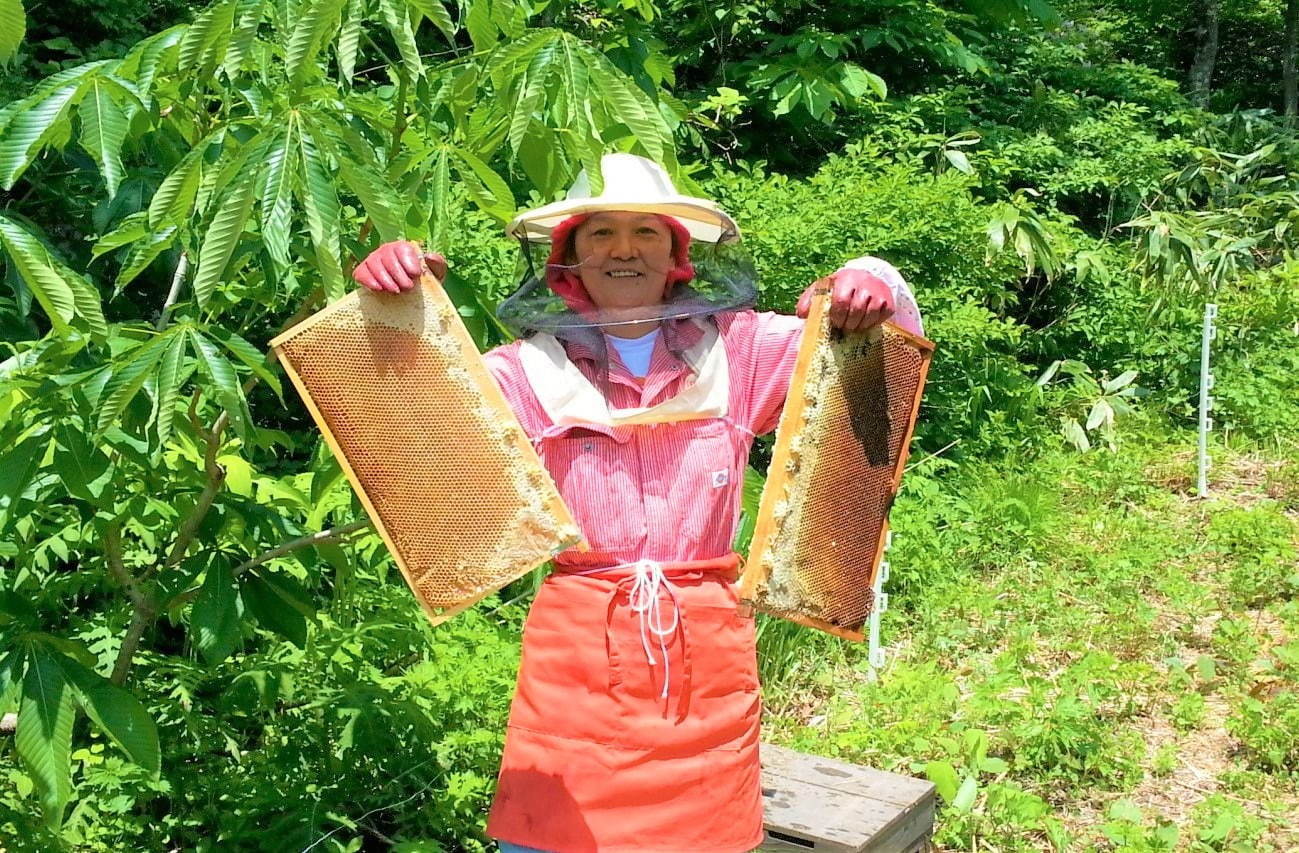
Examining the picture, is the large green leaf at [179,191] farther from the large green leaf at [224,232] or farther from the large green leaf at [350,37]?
the large green leaf at [350,37]

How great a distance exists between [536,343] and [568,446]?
0.17m

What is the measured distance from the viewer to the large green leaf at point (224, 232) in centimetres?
183

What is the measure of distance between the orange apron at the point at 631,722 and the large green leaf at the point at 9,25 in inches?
39.5

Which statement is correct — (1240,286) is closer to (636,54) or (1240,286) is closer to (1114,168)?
(1114,168)

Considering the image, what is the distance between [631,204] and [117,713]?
121cm

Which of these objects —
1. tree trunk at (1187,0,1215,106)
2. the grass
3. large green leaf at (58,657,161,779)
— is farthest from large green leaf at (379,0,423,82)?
tree trunk at (1187,0,1215,106)

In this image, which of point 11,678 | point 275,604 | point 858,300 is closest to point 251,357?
point 275,604

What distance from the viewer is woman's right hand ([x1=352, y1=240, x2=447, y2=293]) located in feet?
5.98

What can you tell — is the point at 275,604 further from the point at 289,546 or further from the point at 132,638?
the point at 132,638

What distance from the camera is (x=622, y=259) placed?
199 cm

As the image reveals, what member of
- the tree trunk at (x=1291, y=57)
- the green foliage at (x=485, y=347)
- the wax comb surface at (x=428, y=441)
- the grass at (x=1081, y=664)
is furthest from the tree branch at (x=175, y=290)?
the tree trunk at (x=1291, y=57)

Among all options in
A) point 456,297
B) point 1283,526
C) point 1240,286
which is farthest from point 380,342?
point 1240,286

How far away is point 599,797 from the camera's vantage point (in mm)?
1871

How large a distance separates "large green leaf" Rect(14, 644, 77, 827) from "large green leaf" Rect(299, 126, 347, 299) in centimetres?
86
